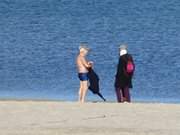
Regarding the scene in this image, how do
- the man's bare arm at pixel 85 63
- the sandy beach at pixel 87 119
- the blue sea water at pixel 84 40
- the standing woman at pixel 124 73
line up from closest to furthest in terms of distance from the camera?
the sandy beach at pixel 87 119
the standing woman at pixel 124 73
the man's bare arm at pixel 85 63
the blue sea water at pixel 84 40

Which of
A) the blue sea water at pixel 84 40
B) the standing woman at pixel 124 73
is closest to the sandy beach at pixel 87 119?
the standing woman at pixel 124 73

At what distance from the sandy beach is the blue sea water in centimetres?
943

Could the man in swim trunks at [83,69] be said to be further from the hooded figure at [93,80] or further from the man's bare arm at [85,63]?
the hooded figure at [93,80]

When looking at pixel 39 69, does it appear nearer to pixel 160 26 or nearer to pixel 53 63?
pixel 53 63

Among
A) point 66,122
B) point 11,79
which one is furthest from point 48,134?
point 11,79

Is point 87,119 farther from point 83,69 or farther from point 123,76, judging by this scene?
point 83,69

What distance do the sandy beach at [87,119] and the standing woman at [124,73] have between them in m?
2.37

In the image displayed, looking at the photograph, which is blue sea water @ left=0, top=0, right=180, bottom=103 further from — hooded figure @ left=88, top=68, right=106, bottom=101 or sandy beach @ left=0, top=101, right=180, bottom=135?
sandy beach @ left=0, top=101, right=180, bottom=135

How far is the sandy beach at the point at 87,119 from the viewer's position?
1438 centimetres

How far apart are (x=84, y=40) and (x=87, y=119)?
956 inches

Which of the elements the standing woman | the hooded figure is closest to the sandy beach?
the standing woman

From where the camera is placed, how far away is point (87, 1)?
47.7 m

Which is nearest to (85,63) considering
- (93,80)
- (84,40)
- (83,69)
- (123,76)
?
(83,69)

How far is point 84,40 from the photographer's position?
1581 inches
